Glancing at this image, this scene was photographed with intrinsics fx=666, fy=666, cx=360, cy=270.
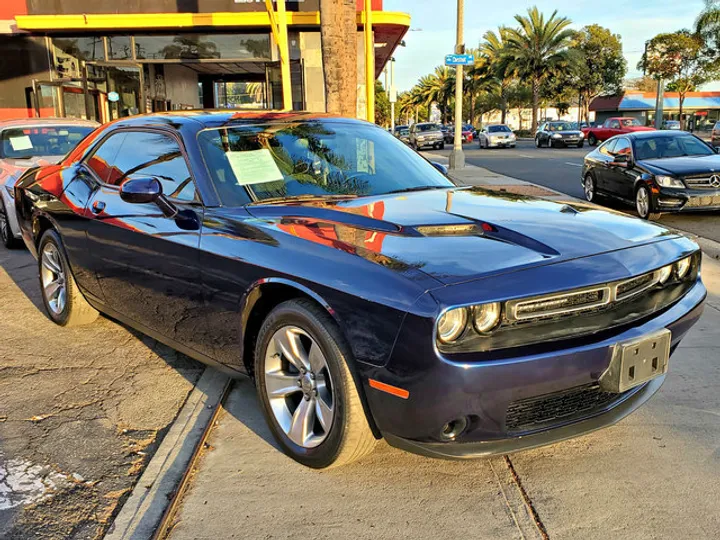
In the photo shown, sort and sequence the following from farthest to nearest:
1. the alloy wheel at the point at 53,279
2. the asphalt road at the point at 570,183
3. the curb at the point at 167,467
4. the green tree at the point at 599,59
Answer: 1. the green tree at the point at 599,59
2. the asphalt road at the point at 570,183
3. the alloy wheel at the point at 53,279
4. the curb at the point at 167,467

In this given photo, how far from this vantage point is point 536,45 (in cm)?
4931

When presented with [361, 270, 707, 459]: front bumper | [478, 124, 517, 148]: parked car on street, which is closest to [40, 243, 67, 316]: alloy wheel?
[361, 270, 707, 459]: front bumper

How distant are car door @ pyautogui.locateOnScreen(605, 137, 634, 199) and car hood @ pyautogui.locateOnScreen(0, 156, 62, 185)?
8.34 m

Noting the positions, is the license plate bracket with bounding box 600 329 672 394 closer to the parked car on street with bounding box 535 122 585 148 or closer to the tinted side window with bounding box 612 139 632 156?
the tinted side window with bounding box 612 139 632 156

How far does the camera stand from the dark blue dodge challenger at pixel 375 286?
237 centimetres

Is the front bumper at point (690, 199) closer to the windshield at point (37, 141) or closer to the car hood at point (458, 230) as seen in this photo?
the car hood at point (458, 230)

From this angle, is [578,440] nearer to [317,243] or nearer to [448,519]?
[448,519]

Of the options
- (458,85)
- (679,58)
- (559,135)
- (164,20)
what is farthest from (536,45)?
(164,20)

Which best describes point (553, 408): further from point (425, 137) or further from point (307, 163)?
point (425, 137)

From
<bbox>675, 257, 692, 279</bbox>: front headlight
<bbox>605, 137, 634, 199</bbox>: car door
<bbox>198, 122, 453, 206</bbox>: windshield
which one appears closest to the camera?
<bbox>675, 257, 692, 279</bbox>: front headlight

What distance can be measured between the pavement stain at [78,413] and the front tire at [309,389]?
714 millimetres

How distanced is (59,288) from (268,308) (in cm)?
275

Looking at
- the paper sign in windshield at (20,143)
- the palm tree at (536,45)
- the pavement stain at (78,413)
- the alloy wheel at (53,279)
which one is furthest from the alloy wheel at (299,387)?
the palm tree at (536,45)

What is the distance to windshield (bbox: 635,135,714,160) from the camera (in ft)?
35.2
